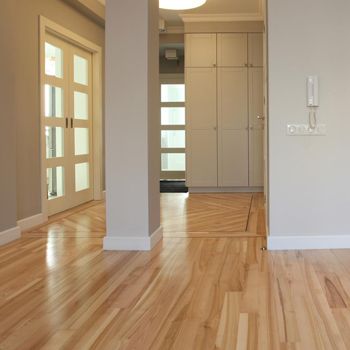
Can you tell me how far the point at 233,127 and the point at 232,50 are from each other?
1175 mm

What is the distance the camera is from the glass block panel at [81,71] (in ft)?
21.9

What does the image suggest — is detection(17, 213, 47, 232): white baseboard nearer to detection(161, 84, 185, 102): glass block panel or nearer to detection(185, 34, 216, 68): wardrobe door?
detection(185, 34, 216, 68): wardrobe door

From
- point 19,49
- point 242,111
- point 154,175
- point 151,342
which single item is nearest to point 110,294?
point 151,342

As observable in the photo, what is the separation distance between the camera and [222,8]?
7523mm

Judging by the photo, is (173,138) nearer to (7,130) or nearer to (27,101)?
(27,101)

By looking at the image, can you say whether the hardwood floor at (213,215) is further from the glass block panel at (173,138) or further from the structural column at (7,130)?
the glass block panel at (173,138)

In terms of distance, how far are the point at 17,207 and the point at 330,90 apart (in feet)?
9.68

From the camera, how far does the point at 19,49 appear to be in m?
4.99

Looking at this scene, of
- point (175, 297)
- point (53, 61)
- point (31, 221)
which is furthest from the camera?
point (53, 61)

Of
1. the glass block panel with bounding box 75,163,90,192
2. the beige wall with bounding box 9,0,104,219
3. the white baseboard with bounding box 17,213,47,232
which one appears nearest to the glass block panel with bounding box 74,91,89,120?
the glass block panel with bounding box 75,163,90,192

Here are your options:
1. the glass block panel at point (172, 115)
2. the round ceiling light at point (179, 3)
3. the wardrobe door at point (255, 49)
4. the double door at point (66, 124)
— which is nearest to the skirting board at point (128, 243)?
the double door at point (66, 124)

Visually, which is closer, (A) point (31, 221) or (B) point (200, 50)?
(A) point (31, 221)

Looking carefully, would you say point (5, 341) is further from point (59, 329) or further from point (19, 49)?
point (19, 49)

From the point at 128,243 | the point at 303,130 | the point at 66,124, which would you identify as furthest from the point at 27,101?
the point at 303,130
